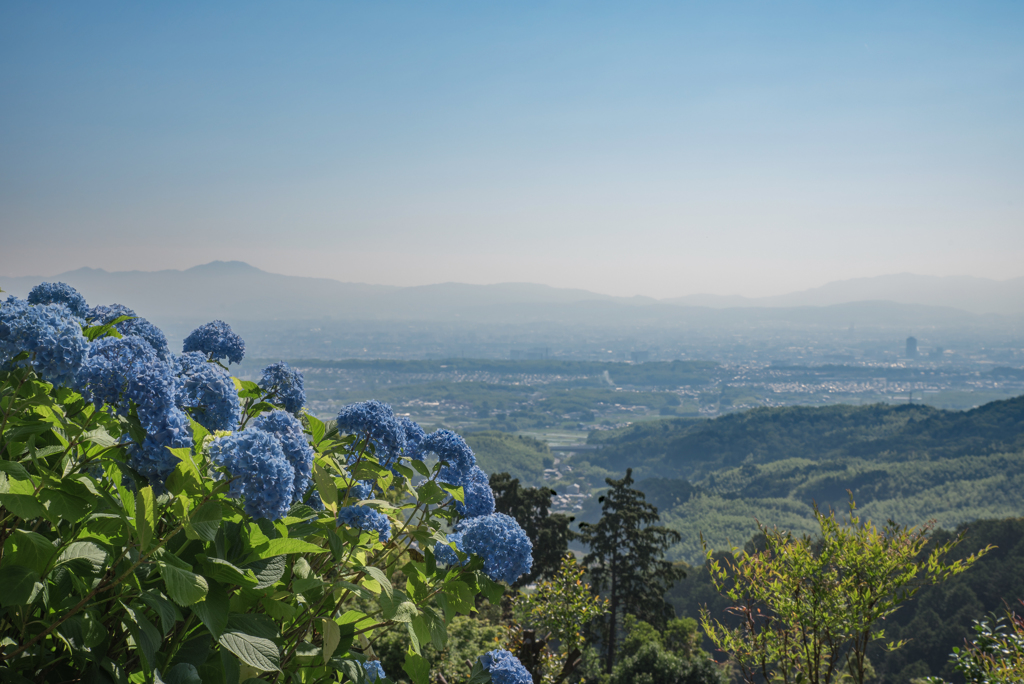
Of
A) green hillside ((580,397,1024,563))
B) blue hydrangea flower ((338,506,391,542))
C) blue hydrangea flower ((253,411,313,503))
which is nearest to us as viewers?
blue hydrangea flower ((253,411,313,503))

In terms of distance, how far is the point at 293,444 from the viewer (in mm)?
1469

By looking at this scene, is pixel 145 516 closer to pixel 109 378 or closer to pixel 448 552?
pixel 109 378

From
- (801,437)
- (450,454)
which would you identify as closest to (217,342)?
(450,454)

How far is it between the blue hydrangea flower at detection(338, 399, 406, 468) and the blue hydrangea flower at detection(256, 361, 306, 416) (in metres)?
0.35

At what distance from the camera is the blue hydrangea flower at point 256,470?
129cm

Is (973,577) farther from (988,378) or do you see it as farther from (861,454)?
(988,378)

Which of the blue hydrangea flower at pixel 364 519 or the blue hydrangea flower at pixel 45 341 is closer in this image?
the blue hydrangea flower at pixel 45 341

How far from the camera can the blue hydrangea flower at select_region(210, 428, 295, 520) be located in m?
1.29

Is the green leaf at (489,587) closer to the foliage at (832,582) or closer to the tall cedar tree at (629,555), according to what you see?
the foliage at (832,582)

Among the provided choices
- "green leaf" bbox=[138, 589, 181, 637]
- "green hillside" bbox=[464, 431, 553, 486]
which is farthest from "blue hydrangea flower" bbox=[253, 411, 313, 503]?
"green hillside" bbox=[464, 431, 553, 486]

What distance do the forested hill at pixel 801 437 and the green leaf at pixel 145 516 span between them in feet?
339

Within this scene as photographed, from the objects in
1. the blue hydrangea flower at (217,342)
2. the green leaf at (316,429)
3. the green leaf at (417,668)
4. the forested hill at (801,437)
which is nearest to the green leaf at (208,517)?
the green leaf at (316,429)

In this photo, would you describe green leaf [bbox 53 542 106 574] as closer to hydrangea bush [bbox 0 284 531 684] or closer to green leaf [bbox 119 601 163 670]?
hydrangea bush [bbox 0 284 531 684]

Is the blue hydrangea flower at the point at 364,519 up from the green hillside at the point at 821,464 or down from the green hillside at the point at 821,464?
up
